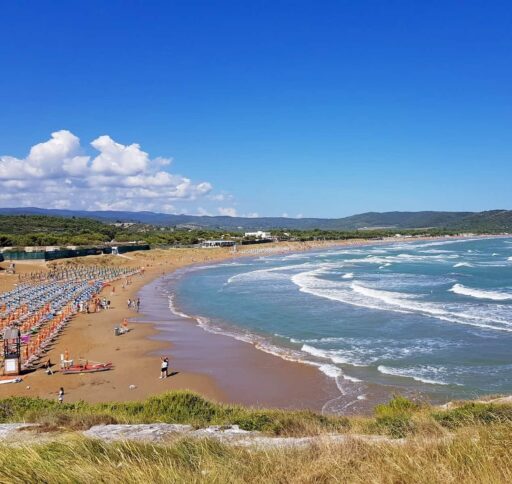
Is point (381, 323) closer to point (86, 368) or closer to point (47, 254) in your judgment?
point (86, 368)

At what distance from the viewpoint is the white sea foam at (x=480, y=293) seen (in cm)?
3575

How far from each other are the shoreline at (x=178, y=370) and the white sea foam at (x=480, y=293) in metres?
20.2

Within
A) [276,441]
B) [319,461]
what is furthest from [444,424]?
[319,461]

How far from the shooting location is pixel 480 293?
3791cm

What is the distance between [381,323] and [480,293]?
14.1 metres

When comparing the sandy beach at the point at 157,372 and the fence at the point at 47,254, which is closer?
the sandy beach at the point at 157,372

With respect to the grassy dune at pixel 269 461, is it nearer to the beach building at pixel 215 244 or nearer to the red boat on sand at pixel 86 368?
the red boat on sand at pixel 86 368

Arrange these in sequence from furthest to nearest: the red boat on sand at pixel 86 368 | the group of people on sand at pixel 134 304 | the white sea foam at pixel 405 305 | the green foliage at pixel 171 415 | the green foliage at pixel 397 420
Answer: the group of people on sand at pixel 134 304 → the white sea foam at pixel 405 305 → the red boat on sand at pixel 86 368 → the green foliage at pixel 171 415 → the green foliage at pixel 397 420

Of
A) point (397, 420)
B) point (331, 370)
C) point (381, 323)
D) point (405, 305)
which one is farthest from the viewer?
point (405, 305)

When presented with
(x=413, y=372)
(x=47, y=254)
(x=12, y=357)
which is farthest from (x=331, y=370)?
(x=47, y=254)

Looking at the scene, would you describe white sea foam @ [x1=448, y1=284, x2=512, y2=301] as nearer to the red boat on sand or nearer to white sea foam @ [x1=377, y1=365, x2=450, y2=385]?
white sea foam @ [x1=377, y1=365, x2=450, y2=385]

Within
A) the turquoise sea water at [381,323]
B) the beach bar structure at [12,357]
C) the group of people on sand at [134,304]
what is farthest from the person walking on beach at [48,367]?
the group of people on sand at [134,304]

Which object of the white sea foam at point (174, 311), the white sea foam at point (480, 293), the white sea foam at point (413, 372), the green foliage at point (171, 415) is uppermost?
the green foliage at point (171, 415)

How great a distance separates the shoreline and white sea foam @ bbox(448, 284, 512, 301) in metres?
20.2
